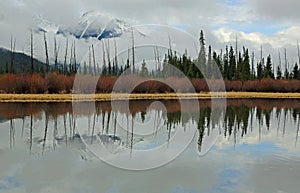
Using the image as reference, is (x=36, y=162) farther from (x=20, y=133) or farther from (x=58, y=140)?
(x=20, y=133)

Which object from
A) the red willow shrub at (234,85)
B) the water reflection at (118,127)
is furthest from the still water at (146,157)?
the red willow shrub at (234,85)

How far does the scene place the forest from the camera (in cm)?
2118

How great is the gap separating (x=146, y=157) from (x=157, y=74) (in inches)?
442

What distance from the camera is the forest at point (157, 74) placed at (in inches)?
834

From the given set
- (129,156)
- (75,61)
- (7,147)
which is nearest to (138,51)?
(129,156)

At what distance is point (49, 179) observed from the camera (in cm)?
737

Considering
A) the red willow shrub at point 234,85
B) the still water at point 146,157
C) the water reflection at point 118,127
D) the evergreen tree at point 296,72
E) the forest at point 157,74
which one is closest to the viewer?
the still water at point 146,157

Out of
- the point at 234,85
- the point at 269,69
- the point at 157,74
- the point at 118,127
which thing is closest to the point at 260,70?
the point at 269,69

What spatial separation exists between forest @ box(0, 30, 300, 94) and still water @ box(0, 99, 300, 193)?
230 centimetres

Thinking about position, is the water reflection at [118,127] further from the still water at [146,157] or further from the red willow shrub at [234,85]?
the red willow shrub at [234,85]

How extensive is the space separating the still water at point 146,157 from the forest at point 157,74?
7.55 ft

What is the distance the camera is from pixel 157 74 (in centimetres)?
2016

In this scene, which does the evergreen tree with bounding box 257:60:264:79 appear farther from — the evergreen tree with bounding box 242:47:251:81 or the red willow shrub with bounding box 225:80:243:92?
the red willow shrub with bounding box 225:80:243:92

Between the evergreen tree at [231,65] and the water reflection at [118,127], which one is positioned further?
the evergreen tree at [231,65]
